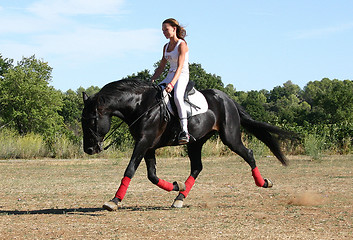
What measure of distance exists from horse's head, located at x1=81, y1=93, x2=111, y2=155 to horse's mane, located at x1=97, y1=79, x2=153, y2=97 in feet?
0.76

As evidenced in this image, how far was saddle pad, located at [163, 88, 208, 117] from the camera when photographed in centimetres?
790

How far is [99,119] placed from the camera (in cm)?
741

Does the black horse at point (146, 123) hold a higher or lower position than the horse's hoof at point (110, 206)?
higher

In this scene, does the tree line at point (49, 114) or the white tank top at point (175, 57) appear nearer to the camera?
the white tank top at point (175, 57)

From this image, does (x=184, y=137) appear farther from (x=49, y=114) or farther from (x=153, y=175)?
(x=49, y=114)

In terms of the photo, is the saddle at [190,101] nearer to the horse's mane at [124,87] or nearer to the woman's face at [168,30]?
the horse's mane at [124,87]

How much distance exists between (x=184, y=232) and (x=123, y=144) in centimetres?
1823

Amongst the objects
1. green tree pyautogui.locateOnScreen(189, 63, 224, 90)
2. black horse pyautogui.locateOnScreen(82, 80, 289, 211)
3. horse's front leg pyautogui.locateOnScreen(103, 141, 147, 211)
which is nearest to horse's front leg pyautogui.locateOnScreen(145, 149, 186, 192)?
black horse pyautogui.locateOnScreen(82, 80, 289, 211)

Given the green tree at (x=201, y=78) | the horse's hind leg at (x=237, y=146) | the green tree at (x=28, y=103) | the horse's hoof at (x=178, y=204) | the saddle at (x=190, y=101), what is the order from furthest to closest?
the green tree at (x=201, y=78) < the green tree at (x=28, y=103) < the horse's hind leg at (x=237, y=146) < the horse's hoof at (x=178, y=204) < the saddle at (x=190, y=101)

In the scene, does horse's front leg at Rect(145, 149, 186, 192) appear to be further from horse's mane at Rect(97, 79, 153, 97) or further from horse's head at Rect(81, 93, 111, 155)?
horse's mane at Rect(97, 79, 153, 97)

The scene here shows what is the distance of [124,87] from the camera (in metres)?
7.68

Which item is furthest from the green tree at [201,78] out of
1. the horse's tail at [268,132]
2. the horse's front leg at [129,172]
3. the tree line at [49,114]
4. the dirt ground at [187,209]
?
the horse's front leg at [129,172]

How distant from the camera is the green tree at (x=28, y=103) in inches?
1467

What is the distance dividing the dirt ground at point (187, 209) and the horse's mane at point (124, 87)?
74.5 inches
